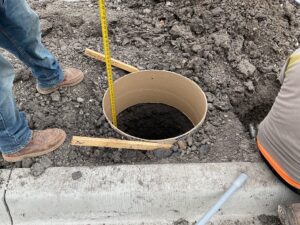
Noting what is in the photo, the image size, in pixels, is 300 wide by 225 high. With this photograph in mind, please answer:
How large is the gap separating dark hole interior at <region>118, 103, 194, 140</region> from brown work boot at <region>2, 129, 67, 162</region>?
0.71 metres

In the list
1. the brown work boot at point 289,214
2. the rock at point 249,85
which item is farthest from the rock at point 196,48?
the brown work boot at point 289,214

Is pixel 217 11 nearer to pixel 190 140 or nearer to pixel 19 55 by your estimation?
pixel 190 140

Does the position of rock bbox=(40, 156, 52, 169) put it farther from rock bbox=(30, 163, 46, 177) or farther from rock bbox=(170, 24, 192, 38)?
rock bbox=(170, 24, 192, 38)

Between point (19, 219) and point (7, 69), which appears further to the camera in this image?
point (19, 219)

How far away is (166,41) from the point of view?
2.95 metres

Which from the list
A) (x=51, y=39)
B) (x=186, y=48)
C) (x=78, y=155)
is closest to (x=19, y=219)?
(x=78, y=155)

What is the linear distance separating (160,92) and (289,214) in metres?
1.28

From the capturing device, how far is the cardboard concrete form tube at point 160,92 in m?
2.48

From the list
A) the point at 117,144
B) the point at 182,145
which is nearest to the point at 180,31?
the point at 182,145

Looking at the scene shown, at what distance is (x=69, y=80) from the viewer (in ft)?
8.39

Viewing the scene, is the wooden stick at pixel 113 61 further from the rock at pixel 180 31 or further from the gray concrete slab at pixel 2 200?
the gray concrete slab at pixel 2 200

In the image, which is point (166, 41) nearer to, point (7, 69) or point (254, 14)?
point (254, 14)

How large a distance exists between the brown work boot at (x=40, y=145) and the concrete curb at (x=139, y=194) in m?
0.10

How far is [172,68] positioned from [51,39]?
1.05 m
